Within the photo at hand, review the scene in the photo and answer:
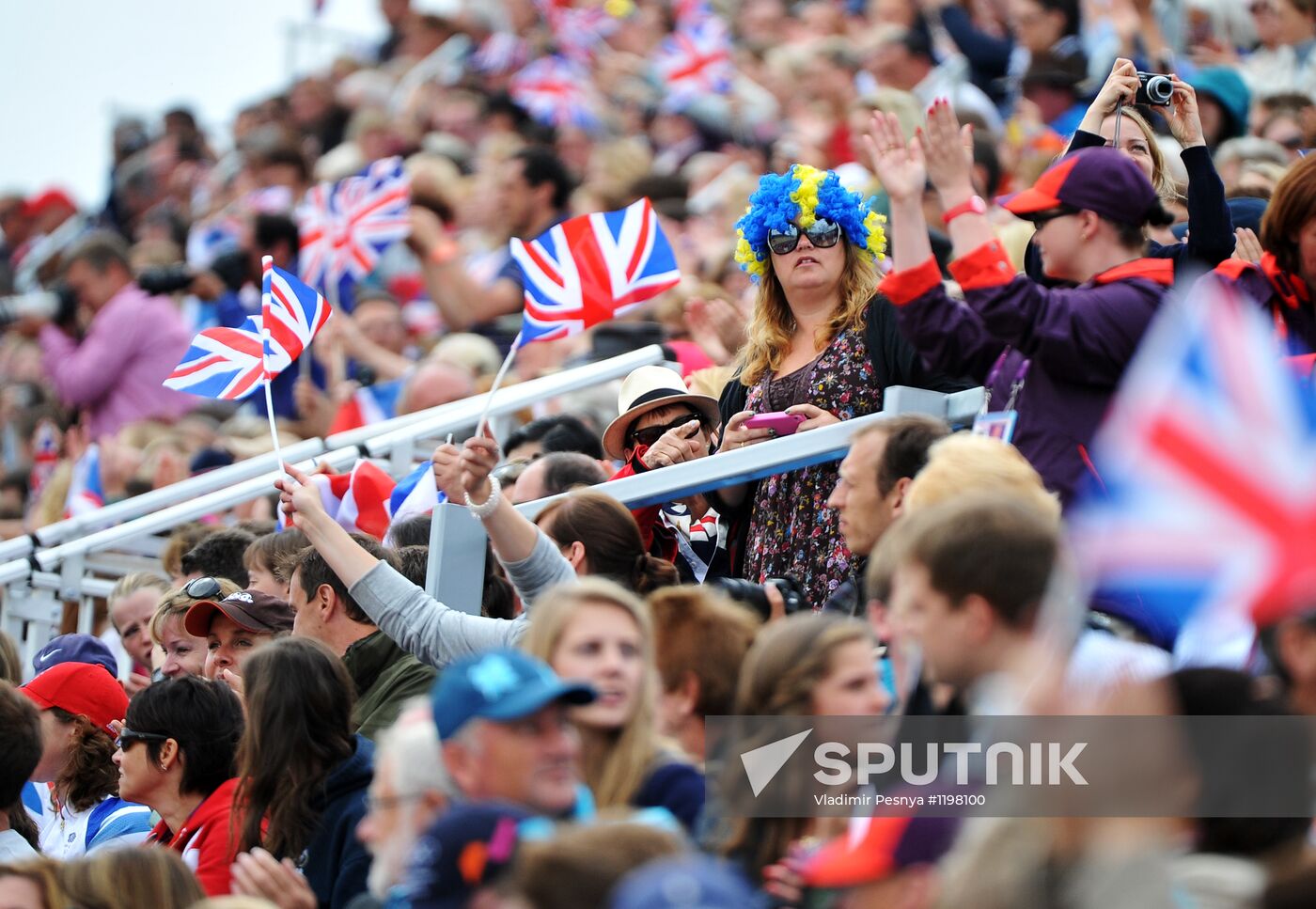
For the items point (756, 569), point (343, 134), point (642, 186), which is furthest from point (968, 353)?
point (343, 134)

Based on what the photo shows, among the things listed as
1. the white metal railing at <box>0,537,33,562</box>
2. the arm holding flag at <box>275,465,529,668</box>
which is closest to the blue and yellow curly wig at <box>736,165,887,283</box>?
the arm holding flag at <box>275,465,529,668</box>

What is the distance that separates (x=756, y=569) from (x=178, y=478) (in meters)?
4.84

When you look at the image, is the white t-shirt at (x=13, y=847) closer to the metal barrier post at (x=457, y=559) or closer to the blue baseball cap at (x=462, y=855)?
the metal barrier post at (x=457, y=559)

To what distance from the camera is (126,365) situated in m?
11.4

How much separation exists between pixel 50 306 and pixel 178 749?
8554mm

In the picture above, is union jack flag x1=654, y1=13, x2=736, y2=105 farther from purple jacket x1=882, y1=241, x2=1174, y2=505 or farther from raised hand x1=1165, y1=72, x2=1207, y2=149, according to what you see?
purple jacket x1=882, y1=241, x2=1174, y2=505

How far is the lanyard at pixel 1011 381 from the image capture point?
4.72m

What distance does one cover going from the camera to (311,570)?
5.85 m

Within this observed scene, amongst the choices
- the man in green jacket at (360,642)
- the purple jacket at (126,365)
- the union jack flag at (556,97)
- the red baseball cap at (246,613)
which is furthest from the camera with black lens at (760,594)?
the union jack flag at (556,97)

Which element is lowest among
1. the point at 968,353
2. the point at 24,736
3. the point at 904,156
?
the point at 24,736

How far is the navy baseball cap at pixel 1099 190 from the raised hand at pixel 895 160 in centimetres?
24

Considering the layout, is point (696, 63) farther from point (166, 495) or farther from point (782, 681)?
point (782, 681)

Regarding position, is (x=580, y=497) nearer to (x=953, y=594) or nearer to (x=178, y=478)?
(x=953, y=594)

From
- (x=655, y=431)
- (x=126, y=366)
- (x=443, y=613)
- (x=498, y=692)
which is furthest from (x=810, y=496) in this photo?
(x=126, y=366)
